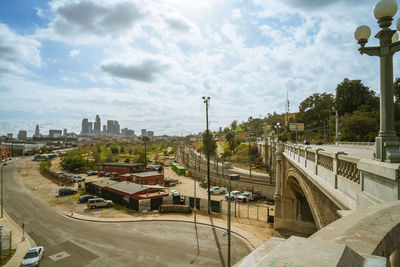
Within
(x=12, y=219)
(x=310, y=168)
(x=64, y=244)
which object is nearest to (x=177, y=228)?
(x=64, y=244)

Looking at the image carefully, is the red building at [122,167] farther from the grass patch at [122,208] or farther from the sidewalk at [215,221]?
the sidewalk at [215,221]

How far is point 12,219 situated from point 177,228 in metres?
22.7

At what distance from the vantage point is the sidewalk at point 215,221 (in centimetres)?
2175

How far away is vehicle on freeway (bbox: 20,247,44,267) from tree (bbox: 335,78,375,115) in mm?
69938

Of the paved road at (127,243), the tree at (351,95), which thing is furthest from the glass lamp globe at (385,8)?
the tree at (351,95)

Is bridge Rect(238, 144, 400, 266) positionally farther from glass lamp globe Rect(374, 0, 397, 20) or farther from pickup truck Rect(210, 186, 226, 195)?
pickup truck Rect(210, 186, 226, 195)

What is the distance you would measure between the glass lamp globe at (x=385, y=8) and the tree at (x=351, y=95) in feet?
207

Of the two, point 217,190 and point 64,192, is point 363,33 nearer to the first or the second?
point 217,190

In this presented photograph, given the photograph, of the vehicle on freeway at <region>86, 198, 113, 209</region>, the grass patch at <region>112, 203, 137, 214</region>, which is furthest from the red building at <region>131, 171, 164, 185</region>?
the vehicle on freeway at <region>86, 198, 113, 209</region>

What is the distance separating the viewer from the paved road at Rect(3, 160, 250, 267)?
16.6 m

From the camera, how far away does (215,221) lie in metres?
25.9

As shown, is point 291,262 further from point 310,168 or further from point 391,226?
point 310,168

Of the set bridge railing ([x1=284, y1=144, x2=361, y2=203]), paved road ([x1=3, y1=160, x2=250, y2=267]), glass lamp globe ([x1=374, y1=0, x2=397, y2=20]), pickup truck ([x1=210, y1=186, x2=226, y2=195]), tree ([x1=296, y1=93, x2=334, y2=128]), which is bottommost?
pickup truck ([x1=210, y1=186, x2=226, y2=195])

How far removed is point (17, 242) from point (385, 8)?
1218 inches
